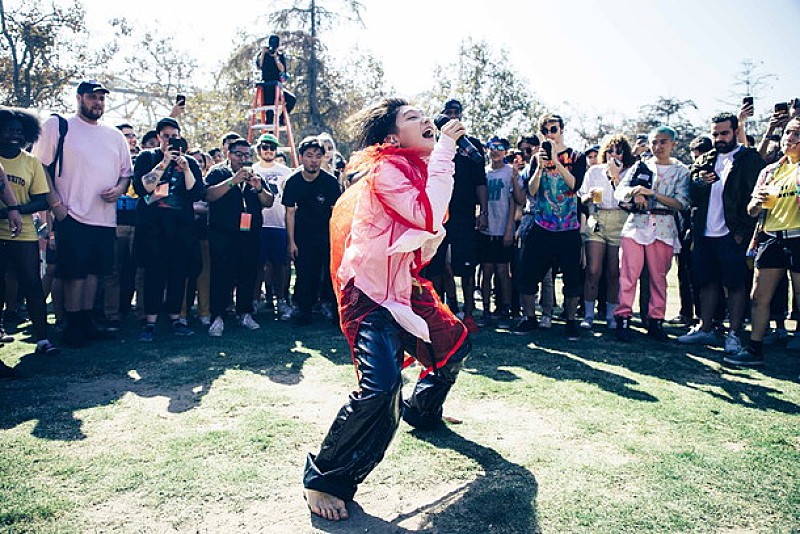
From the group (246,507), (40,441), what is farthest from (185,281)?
(246,507)

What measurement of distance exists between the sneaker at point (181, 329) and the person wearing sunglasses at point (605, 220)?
15.0ft

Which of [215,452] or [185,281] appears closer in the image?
[215,452]

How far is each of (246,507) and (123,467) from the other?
2.88ft

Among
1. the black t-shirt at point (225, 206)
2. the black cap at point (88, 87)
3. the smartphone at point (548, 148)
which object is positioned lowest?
the black t-shirt at point (225, 206)

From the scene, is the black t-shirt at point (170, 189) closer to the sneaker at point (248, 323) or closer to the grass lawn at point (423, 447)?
the sneaker at point (248, 323)

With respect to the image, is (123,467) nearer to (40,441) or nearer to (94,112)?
(40,441)

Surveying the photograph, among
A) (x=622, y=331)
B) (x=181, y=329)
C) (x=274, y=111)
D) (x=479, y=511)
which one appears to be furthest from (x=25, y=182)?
(x=274, y=111)

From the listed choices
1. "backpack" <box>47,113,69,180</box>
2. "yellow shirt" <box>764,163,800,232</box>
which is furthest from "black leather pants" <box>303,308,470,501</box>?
"backpack" <box>47,113,69,180</box>

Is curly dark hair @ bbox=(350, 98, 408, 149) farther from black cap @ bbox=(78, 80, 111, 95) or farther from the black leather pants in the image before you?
black cap @ bbox=(78, 80, 111, 95)

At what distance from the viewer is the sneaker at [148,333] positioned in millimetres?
6305

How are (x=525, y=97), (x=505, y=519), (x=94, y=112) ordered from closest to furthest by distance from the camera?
1. (x=505, y=519)
2. (x=94, y=112)
3. (x=525, y=97)

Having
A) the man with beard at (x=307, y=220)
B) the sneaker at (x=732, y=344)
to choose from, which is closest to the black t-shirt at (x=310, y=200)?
the man with beard at (x=307, y=220)

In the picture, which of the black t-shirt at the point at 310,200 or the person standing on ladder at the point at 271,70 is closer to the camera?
the black t-shirt at the point at 310,200

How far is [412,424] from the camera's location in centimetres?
383
